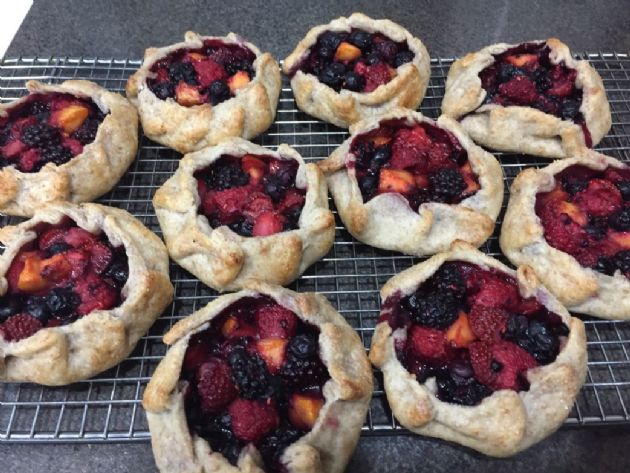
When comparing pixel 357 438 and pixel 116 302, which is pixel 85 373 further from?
pixel 357 438

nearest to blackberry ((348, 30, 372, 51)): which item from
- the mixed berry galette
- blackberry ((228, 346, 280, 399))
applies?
the mixed berry galette

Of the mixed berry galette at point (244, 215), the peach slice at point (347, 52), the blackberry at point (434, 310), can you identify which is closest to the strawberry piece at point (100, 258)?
the mixed berry galette at point (244, 215)

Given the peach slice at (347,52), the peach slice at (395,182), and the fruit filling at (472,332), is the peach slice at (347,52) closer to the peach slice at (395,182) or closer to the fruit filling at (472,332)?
the peach slice at (395,182)

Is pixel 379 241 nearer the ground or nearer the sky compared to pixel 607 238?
nearer the ground

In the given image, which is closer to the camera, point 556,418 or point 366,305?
point 556,418

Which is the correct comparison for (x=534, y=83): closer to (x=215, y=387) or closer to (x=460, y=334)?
(x=460, y=334)

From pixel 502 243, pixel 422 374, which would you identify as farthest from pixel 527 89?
pixel 422 374
